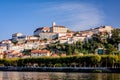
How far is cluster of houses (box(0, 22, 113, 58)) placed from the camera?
519 feet

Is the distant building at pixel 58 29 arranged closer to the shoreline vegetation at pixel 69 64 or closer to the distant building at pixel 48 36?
the distant building at pixel 48 36

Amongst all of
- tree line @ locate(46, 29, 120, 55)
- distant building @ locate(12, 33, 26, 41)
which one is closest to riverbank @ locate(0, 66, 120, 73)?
tree line @ locate(46, 29, 120, 55)

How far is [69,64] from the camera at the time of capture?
9712cm

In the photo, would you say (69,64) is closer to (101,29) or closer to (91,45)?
(91,45)

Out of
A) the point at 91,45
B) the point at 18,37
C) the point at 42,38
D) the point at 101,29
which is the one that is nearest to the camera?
the point at 91,45

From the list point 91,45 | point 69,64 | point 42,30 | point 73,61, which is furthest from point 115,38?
point 73,61

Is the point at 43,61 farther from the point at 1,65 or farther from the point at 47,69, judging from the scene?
the point at 1,65

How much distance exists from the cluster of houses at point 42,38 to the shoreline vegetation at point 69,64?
39.5 meters

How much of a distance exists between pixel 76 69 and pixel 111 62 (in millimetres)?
8196

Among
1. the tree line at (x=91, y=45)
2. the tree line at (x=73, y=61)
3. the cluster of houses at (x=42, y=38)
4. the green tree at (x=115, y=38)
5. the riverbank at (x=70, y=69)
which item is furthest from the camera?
the cluster of houses at (x=42, y=38)

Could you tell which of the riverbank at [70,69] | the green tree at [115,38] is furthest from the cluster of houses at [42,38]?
the riverbank at [70,69]

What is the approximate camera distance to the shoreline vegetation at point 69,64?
85.8 metres

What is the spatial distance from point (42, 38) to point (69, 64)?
82.6 meters

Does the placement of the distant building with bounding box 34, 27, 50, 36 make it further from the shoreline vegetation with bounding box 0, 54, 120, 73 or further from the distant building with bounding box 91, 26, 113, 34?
the shoreline vegetation with bounding box 0, 54, 120, 73
